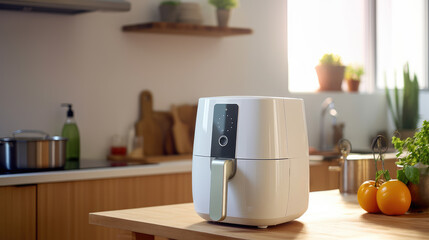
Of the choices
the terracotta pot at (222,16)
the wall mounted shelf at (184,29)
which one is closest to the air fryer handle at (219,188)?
the wall mounted shelf at (184,29)

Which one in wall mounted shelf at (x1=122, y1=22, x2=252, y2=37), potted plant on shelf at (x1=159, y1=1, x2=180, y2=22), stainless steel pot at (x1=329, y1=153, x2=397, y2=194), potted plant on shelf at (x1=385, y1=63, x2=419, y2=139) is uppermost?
potted plant on shelf at (x1=159, y1=1, x2=180, y2=22)

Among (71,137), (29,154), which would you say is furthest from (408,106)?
(29,154)

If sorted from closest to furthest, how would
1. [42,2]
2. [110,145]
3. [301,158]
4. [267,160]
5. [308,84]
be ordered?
[267,160] < [301,158] < [42,2] < [110,145] < [308,84]

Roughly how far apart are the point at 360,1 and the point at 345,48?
395 mm

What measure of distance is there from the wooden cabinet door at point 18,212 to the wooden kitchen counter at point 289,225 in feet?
3.38

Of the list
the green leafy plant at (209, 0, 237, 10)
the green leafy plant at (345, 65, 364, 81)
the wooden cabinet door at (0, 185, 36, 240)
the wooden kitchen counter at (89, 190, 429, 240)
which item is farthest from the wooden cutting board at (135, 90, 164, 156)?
the wooden kitchen counter at (89, 190, 429, 240)

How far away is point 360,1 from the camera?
5.05 m

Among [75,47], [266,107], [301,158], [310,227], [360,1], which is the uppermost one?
[360,1]

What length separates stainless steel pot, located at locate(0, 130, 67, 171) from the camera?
2801mm

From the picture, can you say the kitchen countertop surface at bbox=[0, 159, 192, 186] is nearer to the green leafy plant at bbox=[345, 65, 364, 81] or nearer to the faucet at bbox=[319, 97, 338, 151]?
the faucet at bbox=[319, 97, 338, 151]

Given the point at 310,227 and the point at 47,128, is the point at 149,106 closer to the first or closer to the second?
the point at 47,128

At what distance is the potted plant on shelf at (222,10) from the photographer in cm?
389

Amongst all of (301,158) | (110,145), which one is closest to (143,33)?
(110,145)

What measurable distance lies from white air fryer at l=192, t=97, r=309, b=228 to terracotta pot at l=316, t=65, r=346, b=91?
3.02 m
